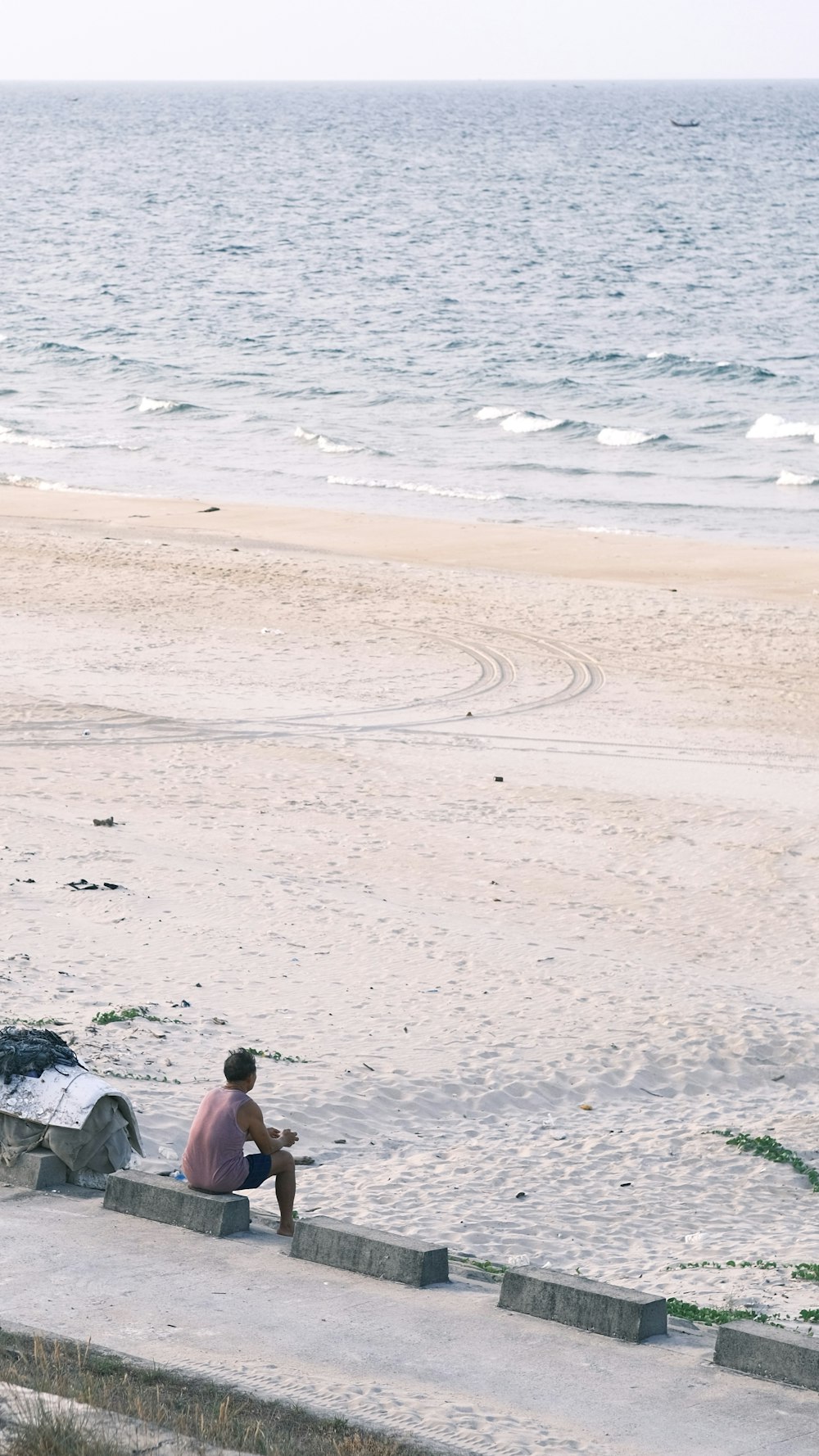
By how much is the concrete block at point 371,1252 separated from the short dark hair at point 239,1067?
891mm

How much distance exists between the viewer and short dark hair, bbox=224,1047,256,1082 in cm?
716

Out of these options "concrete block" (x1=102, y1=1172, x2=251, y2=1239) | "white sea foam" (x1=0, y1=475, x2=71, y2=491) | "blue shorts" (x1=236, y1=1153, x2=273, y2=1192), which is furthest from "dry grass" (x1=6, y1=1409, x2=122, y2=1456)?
"white sea foam" (x1=0, y1=475, x2=71, y2=491)

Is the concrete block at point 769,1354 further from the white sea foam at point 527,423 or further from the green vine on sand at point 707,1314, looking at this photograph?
the white sea foam at point 527,423

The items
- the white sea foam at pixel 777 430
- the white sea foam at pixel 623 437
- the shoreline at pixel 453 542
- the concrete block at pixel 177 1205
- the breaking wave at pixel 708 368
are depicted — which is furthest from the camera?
the breaking wave at pixel 708 368

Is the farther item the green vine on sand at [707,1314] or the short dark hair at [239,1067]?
the short dark hair at [239,1067]

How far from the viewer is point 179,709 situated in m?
16.9

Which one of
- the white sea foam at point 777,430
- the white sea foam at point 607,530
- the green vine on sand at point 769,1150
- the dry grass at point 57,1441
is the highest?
the white sea foam at point 777,430

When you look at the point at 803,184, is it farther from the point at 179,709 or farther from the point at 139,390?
the point at 179,709

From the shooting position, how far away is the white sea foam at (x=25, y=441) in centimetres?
3597

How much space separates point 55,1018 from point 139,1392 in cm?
465

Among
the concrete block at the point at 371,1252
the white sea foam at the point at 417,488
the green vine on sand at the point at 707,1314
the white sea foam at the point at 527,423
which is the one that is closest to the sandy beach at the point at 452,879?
the green vine on sand at the point at 707,1314

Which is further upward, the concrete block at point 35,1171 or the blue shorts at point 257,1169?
the blue shorts at point 257,1169

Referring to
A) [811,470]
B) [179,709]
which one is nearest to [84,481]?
[811,470]

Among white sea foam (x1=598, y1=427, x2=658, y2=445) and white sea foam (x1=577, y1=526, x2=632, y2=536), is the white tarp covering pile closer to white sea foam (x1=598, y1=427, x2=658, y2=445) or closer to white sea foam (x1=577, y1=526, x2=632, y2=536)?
white sea foam (x1=577, y1=526, x2=632, y2=536)
